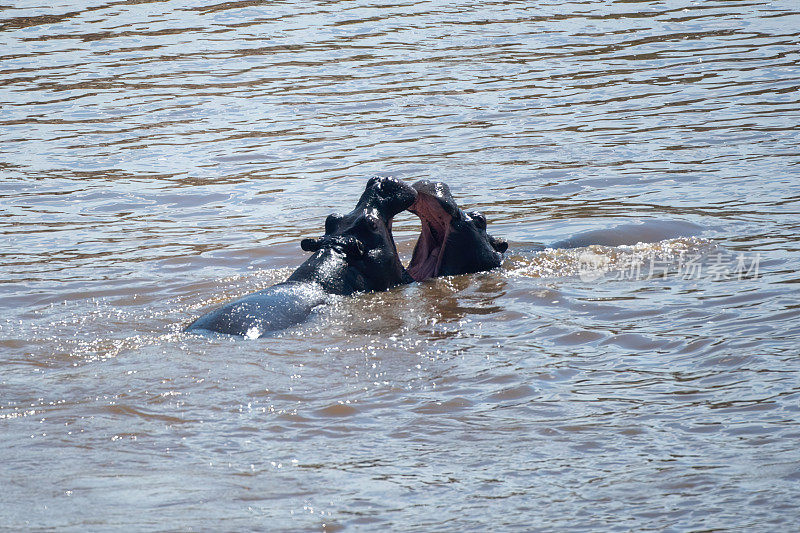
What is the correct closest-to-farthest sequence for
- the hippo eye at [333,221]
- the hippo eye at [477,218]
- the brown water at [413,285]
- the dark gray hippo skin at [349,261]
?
the brown water at [413,285], the dark gray hippo skin at [349,261], the hippo eye at [333,221], the hippo eye at [477,218]

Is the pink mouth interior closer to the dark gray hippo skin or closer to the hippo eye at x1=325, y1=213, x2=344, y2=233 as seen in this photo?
the dark gray hippo skin

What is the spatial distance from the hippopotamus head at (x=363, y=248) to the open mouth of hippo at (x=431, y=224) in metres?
0.21

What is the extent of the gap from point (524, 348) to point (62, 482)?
315 cm

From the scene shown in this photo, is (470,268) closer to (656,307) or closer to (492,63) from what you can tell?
(656,307)

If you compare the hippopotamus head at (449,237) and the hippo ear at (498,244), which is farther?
the hippo ear at (498,244)

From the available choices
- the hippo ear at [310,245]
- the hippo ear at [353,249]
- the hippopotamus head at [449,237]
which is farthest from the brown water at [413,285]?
the hippo ear at [310,245]

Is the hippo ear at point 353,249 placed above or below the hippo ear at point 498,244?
above

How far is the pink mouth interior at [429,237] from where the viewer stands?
363 inches

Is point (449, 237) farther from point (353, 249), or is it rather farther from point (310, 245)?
point (310, 245)

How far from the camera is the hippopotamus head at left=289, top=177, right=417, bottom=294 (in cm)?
866

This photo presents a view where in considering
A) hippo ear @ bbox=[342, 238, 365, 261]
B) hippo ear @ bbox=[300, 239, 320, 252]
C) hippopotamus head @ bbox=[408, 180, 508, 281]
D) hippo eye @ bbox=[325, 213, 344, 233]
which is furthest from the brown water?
hippo eye @ bbox=[325, 213, 344, 233]

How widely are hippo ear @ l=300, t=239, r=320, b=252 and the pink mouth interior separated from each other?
0.95 m

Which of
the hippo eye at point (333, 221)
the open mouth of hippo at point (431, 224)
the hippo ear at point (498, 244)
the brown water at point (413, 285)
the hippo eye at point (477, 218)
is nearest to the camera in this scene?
the brown water at point (413, 285)

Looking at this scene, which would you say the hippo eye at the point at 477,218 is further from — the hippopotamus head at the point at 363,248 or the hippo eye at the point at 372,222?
the hippo eye at the point at 372,222
